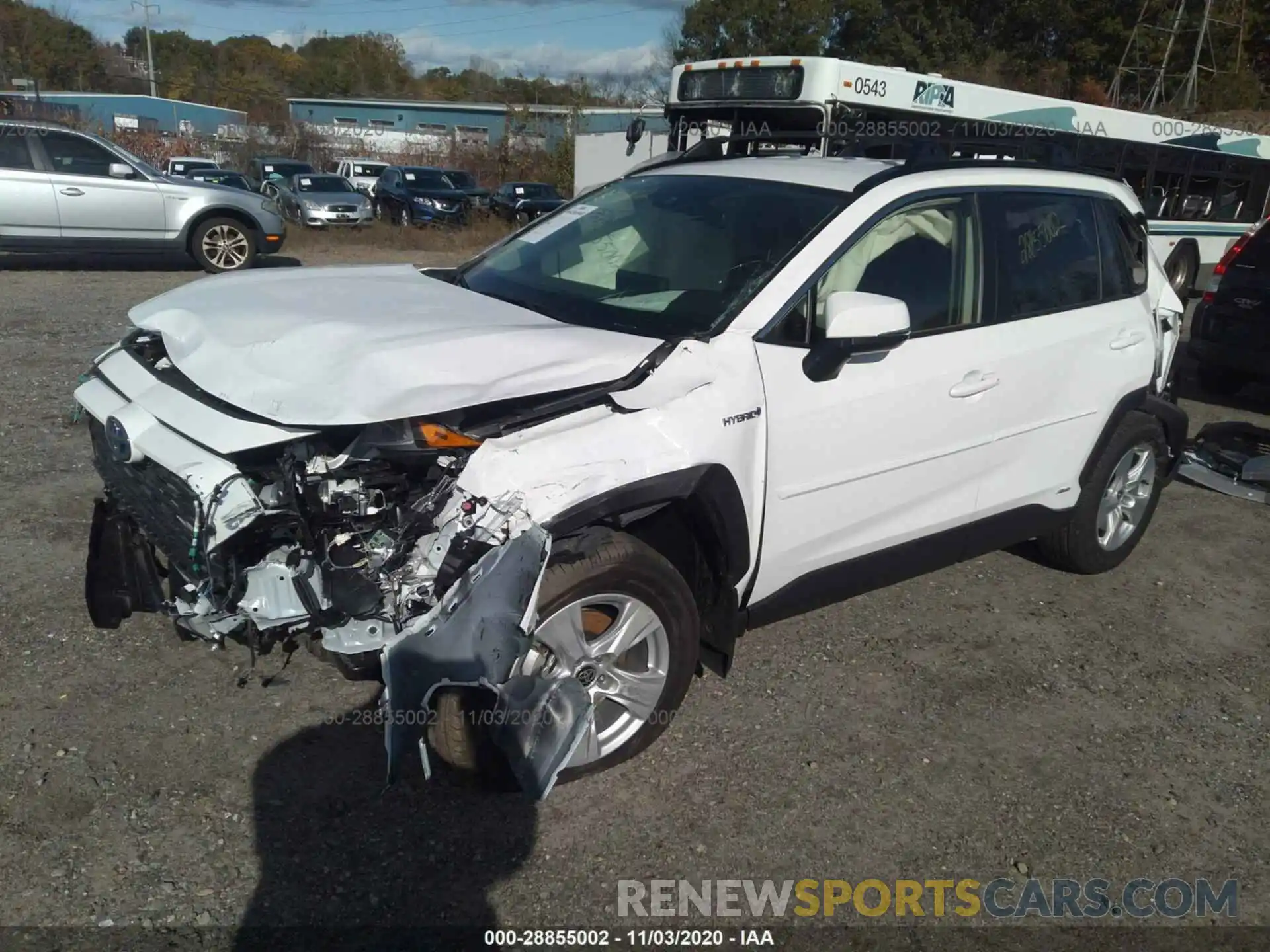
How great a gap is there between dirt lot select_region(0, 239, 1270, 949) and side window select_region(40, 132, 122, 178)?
9.19 m

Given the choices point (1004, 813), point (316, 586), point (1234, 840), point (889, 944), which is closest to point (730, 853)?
point (889, 944)

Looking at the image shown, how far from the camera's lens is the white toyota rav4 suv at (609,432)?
2.77 m

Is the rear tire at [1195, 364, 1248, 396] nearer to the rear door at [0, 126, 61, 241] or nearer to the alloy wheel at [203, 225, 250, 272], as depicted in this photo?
the alloy wheel at [203, 225, 250, 272]

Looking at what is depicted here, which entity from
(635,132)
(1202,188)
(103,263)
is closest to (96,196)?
(103,263)

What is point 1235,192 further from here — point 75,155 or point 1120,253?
point 75,155

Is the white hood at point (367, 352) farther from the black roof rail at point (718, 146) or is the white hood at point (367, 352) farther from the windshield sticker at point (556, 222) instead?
the black roof rail at point (718, 146)

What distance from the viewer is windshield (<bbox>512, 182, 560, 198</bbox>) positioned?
25.0m

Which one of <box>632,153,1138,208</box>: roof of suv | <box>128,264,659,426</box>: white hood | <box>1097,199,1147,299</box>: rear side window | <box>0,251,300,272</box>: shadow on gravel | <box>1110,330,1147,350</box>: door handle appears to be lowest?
<box>0,251,300,272</box>: shadow on gravel

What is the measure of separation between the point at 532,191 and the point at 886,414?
23293 millimetres

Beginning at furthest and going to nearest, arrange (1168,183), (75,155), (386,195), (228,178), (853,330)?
1. (386,195)
2. (228,178)
3. (1168,183)
4. (75,155)
5. (853,330)

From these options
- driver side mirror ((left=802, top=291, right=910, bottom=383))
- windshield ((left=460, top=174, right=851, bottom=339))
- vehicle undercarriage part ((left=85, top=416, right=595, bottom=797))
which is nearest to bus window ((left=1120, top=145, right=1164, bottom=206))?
windshield ((left=460, top=174, right=851, bottom=339))

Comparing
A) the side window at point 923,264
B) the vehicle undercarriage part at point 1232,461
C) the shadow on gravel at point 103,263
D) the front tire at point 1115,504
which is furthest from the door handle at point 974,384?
the shadow on gravel at point 103,263

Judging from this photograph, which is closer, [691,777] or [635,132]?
[691,777]

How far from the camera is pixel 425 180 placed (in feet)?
81.8
